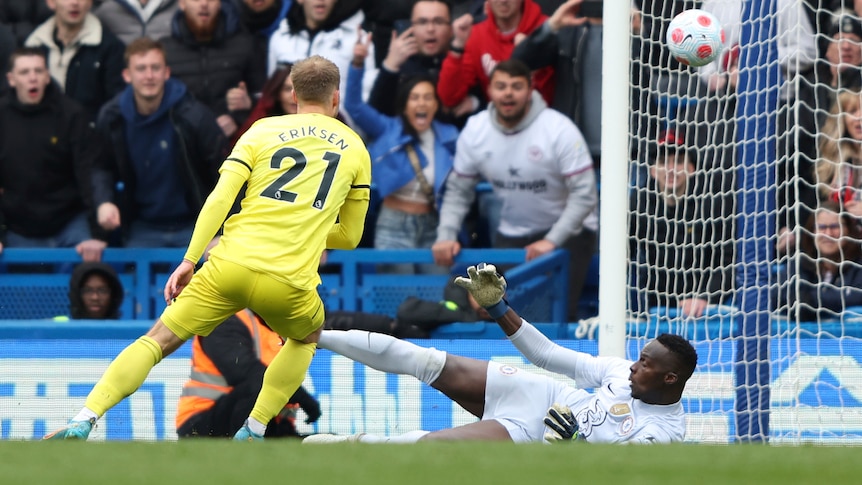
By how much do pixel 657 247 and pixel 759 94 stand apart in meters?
1.29

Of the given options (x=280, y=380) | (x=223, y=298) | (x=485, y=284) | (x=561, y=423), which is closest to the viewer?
(x=223, y=298)

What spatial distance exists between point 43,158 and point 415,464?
6.18m

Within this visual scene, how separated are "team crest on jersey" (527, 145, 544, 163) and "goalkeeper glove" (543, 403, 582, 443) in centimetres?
301

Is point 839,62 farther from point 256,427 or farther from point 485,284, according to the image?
point 256,427

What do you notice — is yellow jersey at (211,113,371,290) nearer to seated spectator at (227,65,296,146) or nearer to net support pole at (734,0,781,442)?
net support pole at (734,0,781,442)

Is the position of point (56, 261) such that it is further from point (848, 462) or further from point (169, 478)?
point (848, 462)

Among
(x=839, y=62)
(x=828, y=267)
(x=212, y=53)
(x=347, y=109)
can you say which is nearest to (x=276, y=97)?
(x=347, y=109)

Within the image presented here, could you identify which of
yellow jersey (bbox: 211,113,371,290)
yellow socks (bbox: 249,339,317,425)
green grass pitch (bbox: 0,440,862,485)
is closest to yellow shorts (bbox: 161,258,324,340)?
yellow jersey (bbox: 211,113,371,290)

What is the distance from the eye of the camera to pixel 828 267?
796cm

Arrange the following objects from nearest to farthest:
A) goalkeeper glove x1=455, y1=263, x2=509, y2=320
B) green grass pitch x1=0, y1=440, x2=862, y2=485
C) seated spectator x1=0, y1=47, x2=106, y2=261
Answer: green grass pitch x1=0, y1=440, x2=862, y2=485, goalkeeper glove x1=455, y1=263, x2=509, y2=320, seated spectator x1=0, y1=47, x2=106, y2=261

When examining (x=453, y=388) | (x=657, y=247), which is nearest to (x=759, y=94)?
(x=657, y=247)

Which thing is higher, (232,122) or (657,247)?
(232,122)

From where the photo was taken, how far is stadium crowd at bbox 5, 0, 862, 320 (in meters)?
9.09

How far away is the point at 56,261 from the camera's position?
9406mm
